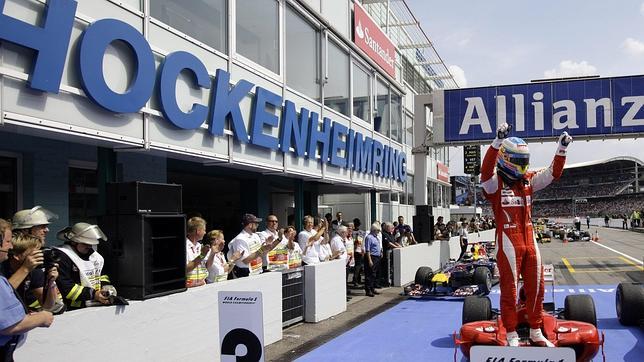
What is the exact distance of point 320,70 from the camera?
14266 millimetres

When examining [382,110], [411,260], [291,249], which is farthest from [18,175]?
[382,110]

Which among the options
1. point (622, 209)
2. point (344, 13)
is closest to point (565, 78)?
point (344, 13)

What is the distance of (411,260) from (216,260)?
8.86 meters

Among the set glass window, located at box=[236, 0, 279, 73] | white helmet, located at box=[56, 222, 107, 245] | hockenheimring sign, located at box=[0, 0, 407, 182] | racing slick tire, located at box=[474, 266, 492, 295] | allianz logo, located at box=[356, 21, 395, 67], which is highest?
allianz logo, located at box=[356, 21, 395, 67]

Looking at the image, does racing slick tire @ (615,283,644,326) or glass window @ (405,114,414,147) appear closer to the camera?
racing slick tire @ (615,283,644,326)

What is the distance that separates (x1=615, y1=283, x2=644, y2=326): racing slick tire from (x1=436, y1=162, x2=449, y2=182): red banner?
31.6m

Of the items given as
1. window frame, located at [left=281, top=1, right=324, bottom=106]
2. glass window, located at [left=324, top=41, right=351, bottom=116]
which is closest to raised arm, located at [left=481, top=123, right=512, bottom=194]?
window frame, located at [left=281, top=1, right=324, bottom=106]

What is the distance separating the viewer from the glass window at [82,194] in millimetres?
8516

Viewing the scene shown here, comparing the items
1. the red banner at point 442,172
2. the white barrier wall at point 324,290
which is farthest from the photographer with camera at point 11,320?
the red banner at point 442,172

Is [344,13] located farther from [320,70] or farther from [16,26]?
[16,26]

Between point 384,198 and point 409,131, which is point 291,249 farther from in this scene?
point 409,131

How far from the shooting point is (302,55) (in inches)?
531

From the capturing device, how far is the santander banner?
1714cm

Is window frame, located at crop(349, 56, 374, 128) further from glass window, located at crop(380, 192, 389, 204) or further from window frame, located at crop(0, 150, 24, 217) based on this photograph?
window frame, located at crop(0, 150, 24, 217)
